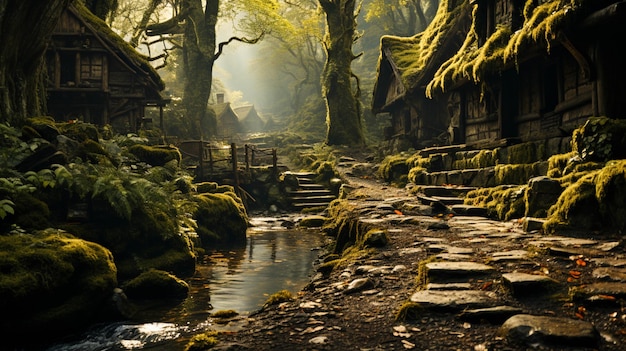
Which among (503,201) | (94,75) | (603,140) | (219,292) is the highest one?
(94,75)

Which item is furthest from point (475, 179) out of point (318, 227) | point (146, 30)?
point (146, 30)

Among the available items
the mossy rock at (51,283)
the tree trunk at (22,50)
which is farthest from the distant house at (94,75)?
the mossy rock at (51,283)

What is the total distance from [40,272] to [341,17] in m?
26.0

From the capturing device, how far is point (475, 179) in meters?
11.9

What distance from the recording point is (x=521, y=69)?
43.6 feet

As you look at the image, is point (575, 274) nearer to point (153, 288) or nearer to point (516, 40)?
point (153, 288)

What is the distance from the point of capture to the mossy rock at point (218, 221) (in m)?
Result: 12.7

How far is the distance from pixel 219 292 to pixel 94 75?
1760 cm

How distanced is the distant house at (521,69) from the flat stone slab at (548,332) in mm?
7324

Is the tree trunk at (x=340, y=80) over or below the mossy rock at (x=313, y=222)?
over

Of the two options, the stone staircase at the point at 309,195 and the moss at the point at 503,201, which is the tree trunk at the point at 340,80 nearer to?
the stone staircase at the point at 309,195

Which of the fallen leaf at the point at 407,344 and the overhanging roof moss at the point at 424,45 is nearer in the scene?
the fallen leaf at the point at 407,344

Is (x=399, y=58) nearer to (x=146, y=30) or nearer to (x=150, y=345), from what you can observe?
(x=146, y=30)

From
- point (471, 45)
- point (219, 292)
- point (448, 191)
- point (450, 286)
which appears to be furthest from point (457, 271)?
point (471, 45)
